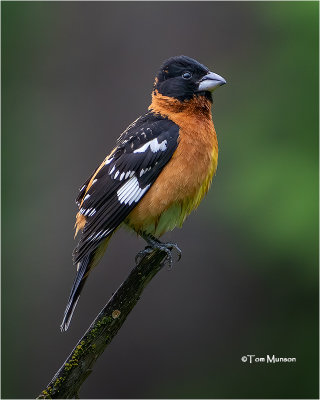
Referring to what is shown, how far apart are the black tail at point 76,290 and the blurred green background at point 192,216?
2.98 metres

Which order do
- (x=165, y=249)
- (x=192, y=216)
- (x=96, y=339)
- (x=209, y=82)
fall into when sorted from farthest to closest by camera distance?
(x=192, y=216), (x=209, y=82), (x=165, y=249), (x=96, y=339)

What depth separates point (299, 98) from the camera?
8078mm

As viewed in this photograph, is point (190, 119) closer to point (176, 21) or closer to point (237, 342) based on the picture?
point (176, 21)

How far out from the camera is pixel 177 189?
505 cm

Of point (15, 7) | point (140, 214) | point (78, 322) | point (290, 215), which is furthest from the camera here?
point (15, 7)

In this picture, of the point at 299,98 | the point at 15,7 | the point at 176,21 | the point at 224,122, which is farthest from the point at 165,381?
the point at 15,7

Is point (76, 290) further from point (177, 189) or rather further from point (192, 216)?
point (192, 216)

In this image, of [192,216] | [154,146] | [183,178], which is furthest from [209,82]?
[192,216]

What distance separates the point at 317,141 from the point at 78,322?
378 cm

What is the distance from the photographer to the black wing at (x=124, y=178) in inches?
194

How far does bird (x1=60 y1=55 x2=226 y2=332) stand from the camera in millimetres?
4973

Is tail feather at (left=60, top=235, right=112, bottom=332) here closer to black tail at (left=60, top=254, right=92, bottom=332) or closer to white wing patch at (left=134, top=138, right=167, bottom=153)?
black tail at (left=60, top=254, right=92, bottom=332)

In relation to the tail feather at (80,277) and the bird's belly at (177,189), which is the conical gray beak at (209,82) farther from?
the tail feather at (80,277)

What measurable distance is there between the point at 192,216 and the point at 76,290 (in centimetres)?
362
